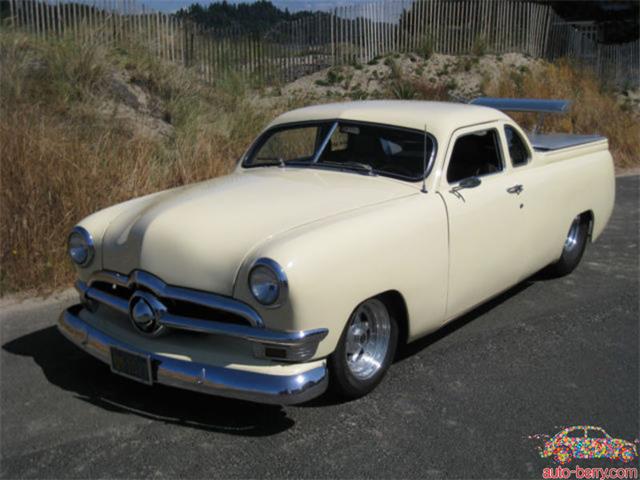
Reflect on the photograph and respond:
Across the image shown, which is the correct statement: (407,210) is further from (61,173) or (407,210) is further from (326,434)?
(61,173)

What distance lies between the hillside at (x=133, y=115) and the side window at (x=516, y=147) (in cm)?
251

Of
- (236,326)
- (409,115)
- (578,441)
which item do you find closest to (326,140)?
(409,115)

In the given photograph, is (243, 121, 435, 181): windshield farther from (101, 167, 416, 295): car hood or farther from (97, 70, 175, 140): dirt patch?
(97, 70, 175, 140): dirt patch

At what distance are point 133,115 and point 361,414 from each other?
745 cm

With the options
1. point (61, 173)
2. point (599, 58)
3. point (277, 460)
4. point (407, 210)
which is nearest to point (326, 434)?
point (277, 460)

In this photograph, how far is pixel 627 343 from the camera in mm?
4863

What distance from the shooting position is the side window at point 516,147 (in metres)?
5.50

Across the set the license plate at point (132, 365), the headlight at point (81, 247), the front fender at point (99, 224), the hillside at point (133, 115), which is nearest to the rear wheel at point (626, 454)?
the license plate at point (132, 365)

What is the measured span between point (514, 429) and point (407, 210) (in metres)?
1.28

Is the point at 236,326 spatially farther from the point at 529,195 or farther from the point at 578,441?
the point at 529,195

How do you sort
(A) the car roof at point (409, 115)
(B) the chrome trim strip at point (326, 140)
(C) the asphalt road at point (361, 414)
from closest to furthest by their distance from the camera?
(C) the asphalt road at point (361, 414) < (A) the car roof at point (409, 115) < (B) the chrome trim strip at point (326, 140)

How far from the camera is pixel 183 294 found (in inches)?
143

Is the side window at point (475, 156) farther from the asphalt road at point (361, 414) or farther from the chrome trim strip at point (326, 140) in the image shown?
the asphalt road at point (361, 414)

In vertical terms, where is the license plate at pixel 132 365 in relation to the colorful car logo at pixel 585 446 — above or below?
above
